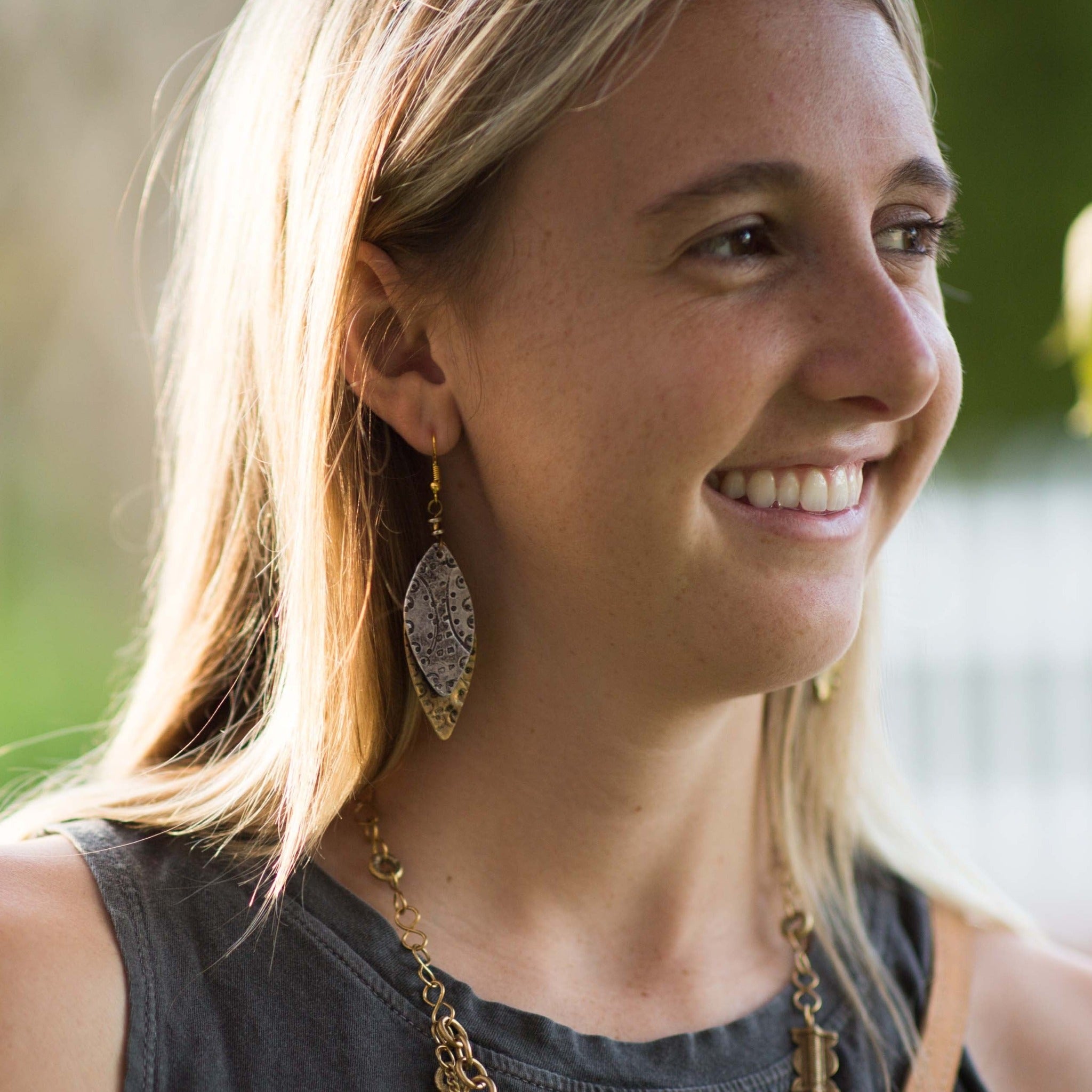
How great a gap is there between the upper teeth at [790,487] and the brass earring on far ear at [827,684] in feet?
1.52

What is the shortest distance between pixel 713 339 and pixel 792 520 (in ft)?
0.69

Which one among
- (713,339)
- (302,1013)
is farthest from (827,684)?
(302,1013)

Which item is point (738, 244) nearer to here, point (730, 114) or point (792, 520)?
point (730, 114)

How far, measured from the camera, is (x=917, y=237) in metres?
1.37

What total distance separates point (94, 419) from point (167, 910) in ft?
8.35

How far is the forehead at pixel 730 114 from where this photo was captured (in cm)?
119

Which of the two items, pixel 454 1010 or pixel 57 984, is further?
pixel 454 1010

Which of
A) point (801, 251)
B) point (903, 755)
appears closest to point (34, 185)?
point (801, 251)

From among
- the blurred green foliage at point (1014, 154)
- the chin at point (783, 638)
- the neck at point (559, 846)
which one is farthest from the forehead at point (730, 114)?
the blurred green foliage at point (1014, 154)

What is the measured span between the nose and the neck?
396 mm

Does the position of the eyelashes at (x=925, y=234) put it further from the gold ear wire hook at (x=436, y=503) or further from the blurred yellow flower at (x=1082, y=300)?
the gold ear wire hook at (x=436, y=503)

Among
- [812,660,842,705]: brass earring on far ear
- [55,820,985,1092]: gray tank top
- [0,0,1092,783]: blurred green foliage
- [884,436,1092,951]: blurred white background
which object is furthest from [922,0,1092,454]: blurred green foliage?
[55,820,985,1092]: gray tank top

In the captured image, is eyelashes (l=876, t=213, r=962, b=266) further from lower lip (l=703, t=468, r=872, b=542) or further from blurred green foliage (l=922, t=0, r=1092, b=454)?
blurred green foliage (l=922, t=0, r=1092, b=454)

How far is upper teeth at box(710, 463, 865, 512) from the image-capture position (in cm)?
126
